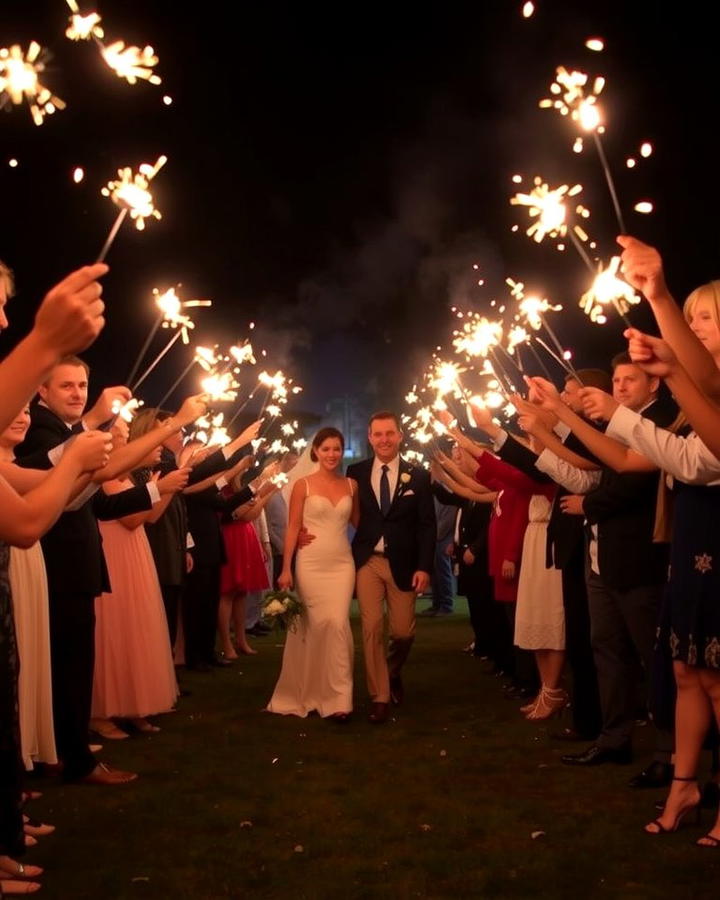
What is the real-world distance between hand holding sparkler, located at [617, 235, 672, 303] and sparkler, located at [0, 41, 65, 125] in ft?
7.65

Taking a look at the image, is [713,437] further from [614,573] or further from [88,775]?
[88,775]

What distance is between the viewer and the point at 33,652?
709cm

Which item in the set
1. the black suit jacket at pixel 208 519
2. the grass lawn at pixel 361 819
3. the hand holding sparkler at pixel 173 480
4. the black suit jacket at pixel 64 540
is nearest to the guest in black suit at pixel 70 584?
the black suit jacket at pixel 64 540

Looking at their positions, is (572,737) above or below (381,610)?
below

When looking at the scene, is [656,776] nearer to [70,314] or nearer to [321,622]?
[321,622]

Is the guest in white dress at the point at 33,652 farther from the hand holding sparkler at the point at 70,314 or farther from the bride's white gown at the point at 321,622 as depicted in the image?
the hand holding sparkler at the point at 70,314

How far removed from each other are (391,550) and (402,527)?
265mm

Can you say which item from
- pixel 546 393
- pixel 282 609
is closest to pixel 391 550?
pixel 282 609

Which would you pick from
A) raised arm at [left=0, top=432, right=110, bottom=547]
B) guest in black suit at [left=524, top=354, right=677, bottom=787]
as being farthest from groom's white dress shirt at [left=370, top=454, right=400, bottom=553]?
raised arm at [left=0, top=432, right=110, bottom=547]

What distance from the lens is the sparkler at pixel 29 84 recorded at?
14.4 ft

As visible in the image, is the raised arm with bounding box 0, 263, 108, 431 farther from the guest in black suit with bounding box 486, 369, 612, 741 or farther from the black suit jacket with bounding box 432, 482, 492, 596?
the black suit jacket with bounding box 432, 482, 492, 596

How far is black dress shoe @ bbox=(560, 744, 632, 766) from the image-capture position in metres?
7.82

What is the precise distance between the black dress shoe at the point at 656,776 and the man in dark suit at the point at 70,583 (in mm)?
3427

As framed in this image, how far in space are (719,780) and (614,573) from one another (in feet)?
4.71
